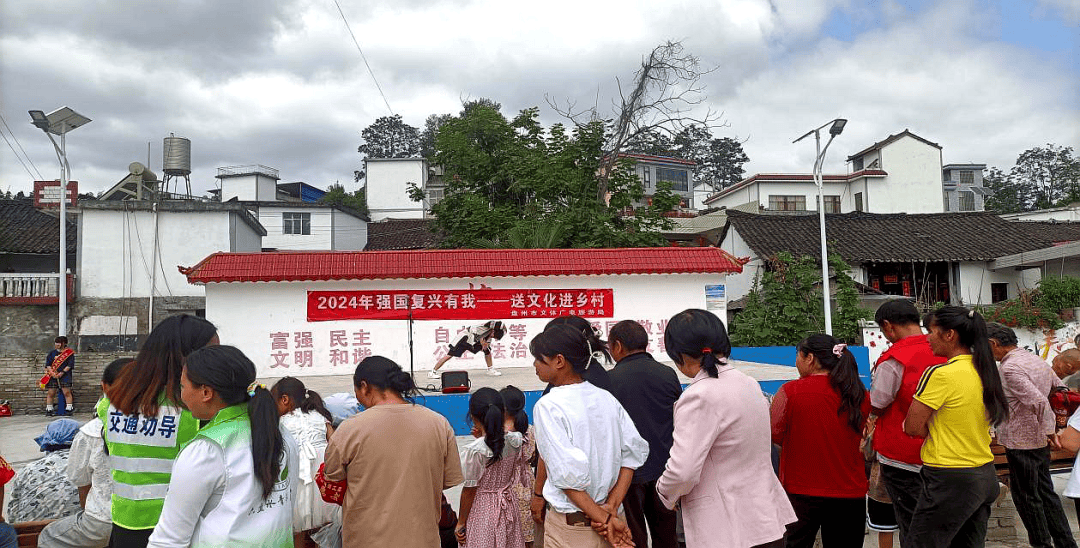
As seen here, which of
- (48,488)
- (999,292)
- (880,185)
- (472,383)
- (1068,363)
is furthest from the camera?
(880,185)

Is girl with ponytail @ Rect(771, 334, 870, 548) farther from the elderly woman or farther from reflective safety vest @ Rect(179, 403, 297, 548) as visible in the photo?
the elderly woman

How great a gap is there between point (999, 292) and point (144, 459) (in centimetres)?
2472

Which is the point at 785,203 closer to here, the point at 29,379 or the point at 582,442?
the point at 29,379

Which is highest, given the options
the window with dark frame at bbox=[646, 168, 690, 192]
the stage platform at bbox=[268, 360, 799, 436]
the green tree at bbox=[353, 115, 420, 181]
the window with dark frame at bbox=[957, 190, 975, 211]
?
the green tree at bbox=[353, 115, 420, 181]

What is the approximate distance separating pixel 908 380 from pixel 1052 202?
4642 cm

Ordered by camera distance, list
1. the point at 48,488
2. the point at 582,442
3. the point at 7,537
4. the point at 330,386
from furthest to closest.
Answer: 1. the point at 330,386
2. the point at 48,488
3. the point at 7,537
4. the point at 582,442

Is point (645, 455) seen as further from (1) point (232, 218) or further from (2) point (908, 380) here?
(1) point (232, 218)

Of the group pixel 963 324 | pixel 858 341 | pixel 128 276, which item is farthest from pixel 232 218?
pixel 963 324

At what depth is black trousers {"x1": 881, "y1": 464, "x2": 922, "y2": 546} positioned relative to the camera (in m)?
3.43

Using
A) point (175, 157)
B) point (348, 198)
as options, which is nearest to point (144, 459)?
point (175, 157)

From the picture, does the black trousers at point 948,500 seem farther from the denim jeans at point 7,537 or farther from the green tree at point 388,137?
→ the green tree at point 388,137

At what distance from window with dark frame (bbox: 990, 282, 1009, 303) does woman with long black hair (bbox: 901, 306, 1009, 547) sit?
21.8 meters

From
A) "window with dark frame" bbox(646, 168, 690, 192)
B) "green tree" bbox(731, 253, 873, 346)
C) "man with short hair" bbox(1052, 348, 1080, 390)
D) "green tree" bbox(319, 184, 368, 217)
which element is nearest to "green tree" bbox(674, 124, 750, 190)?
"window with dark frame" bbox(646, 168, 690, 192)

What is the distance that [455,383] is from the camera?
9.70 meters
